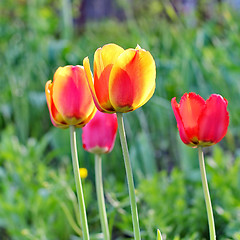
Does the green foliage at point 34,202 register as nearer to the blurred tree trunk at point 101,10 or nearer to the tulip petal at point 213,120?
the tulip petal at point 213,120

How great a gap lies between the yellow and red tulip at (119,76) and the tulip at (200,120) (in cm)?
6

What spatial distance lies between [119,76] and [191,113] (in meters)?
0.11

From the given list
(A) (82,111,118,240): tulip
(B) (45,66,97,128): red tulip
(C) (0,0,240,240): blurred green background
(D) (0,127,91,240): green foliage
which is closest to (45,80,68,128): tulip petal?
(B) (45,66,97,128): red tulip

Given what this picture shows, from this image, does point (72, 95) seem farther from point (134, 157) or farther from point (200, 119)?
point (134, 157)

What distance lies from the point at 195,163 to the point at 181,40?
32.9 inches

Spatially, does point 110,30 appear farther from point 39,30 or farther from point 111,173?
point 111,173

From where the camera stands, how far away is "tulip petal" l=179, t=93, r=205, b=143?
1.71 ft

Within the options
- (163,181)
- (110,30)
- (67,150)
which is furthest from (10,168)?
(110,30)

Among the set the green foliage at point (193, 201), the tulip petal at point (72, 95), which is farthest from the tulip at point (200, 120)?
the green foliage at point (193, 201)

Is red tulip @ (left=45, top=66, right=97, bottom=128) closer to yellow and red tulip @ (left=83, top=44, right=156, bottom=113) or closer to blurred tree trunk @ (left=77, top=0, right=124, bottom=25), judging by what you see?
yellow and red tulip @ (left=83, top=44, right=156, bottom=113)

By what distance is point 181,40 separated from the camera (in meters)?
2.05

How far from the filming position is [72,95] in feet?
1.76

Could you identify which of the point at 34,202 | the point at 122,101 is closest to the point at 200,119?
the point at 122,101

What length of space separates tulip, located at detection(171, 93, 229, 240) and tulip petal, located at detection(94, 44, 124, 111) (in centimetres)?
9
